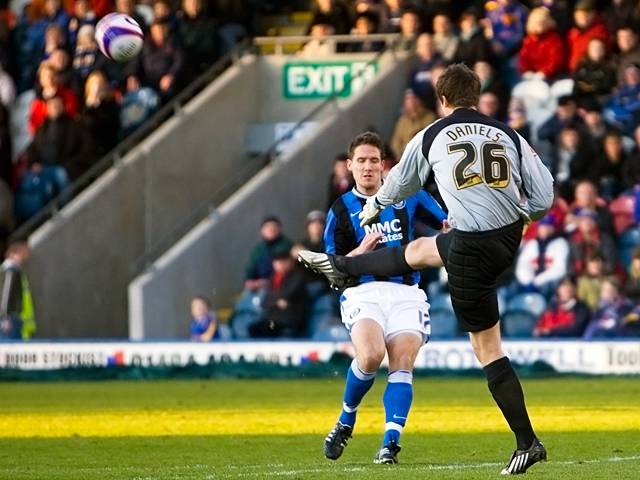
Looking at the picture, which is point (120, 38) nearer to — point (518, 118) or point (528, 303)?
point (528, 303)

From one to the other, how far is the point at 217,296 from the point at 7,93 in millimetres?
5481

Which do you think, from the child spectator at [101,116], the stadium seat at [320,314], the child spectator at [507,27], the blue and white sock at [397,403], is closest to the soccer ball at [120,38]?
the stadium seat at [320,314]

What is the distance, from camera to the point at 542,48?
22.4m

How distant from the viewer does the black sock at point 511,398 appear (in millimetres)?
9250

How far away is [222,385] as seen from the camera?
19.6m

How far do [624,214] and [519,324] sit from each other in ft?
6.44

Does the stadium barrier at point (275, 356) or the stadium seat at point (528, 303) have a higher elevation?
the stadium seat at point (528, 303)

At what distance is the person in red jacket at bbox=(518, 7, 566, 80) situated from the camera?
22.2 m

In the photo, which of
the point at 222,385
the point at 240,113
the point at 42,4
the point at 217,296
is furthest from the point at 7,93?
the point at 222,385

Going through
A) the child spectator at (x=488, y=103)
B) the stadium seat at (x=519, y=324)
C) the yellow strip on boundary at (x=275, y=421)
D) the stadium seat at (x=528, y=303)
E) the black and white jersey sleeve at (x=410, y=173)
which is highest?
the black and white jersey sleeve at (x=410, y=173)

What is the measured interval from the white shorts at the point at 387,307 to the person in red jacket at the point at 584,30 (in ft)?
38.3

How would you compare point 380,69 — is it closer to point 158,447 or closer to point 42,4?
point 42,4

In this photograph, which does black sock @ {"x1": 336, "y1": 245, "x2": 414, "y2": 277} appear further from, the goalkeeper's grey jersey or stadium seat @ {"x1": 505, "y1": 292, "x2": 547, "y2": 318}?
stadium seat @ {"x1": 505, "y1": 292, "x2": 547, "y2": 318}

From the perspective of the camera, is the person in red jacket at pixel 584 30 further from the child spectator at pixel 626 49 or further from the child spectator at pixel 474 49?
the child spectator at pixel 474 49
